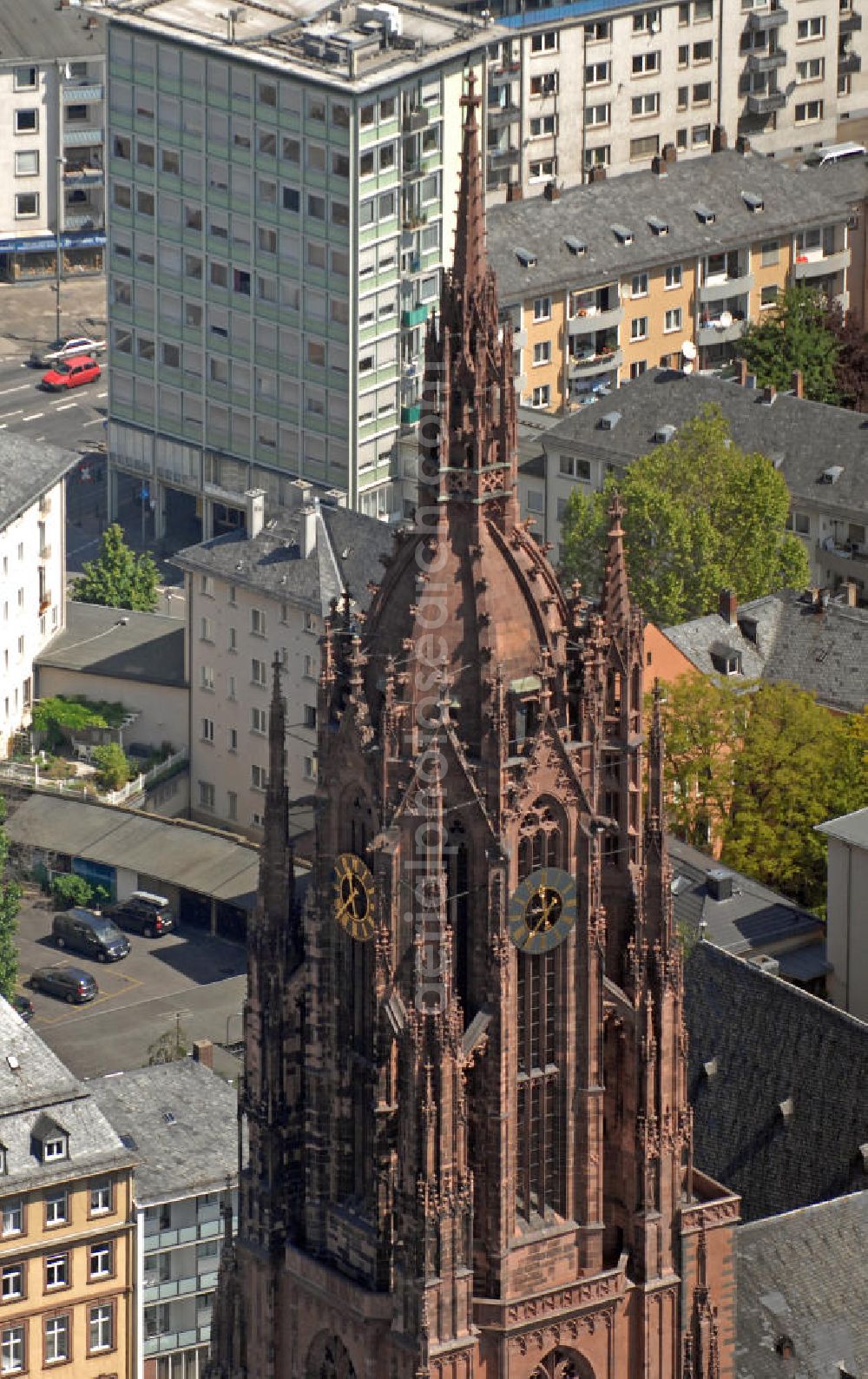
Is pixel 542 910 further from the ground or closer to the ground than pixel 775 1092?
further from the ground

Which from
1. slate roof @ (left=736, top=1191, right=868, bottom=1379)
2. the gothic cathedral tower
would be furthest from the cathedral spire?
slate roof @ (left=736, top=1191, right=868, bottom=1379)

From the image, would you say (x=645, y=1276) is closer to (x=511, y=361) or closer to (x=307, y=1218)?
(x=307, y=1218)

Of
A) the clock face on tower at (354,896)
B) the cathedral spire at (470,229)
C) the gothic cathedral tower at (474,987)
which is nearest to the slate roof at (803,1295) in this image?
the gothic cathedral tower at (474,987)

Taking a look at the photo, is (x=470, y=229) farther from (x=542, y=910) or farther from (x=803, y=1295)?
(x=803, y=1295)

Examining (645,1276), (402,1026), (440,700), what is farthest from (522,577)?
(645,1276)

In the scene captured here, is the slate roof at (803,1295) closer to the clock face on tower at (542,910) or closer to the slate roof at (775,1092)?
the slate roof at (775,1092)

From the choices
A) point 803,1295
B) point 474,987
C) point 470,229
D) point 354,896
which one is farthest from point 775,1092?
point 470,229
